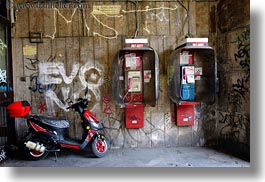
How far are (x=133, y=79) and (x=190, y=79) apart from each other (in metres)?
0.75

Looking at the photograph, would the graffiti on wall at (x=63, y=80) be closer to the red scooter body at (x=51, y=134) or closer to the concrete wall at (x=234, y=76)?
the red scooter body at (x=51, y=134)

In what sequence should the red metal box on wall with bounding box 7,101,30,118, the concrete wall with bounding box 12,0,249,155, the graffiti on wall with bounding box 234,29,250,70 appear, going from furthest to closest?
the concrete wall with bounding box 12,0,249,155
the red metal box on wall with bounding box 7,101,30,118
the graffiti on wall with bounding box 234,29,250,70

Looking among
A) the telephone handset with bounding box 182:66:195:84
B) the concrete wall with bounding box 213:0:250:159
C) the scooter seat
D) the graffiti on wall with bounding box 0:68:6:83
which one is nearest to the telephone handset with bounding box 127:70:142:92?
the telephone handset with bounding box 182:66:195:84

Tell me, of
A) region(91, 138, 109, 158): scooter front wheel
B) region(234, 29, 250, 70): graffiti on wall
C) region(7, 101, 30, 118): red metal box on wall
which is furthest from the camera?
region(91, 138, 109, 158): scooter front wheel

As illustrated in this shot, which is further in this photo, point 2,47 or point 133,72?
point 133,72

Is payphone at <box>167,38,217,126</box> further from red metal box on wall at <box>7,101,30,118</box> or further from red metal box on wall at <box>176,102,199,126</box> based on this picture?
red metal box on wall at <box>7,101,30,118</box>

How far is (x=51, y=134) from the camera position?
2.86 m

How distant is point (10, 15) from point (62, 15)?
654mm

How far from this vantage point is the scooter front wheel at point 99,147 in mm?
2969

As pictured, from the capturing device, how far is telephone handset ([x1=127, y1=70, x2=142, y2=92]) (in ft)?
10.7

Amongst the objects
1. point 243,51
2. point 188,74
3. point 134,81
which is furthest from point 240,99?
point 134,81

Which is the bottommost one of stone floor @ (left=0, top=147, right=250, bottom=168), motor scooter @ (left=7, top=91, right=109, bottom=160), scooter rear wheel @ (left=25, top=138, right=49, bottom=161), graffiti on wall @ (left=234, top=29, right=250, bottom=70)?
stone floor @ (left=0, top=147, right=250, bottom=168)

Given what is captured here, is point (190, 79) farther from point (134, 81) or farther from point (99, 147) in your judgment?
point (99, 147)

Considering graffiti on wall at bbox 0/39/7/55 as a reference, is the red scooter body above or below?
below
